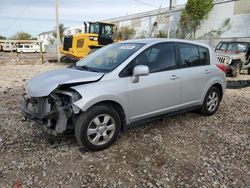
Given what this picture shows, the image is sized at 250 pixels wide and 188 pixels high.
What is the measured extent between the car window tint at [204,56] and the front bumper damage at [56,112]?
114 inches

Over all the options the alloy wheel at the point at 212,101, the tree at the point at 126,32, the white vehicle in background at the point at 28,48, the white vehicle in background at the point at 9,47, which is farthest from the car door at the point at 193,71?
the tree at the point at 126,32

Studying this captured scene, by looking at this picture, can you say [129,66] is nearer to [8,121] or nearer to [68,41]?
[8,121]

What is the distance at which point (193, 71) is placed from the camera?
4477mm

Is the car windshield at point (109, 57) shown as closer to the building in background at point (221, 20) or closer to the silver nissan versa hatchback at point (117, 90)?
the silver nissan versa hatchback at point (117, 90)

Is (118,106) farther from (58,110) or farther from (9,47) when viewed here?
(9,47)

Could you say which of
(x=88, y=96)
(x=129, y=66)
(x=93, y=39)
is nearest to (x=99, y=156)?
(x=88, y=96)

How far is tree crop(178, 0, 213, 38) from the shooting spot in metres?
30.9

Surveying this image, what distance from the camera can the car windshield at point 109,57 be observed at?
3.74 meters

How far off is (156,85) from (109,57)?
38.2 inches

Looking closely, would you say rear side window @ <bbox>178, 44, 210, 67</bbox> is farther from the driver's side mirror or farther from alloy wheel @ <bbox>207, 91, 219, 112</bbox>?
the driver's side mirror

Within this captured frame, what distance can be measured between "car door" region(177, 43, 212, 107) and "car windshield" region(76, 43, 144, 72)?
102cm

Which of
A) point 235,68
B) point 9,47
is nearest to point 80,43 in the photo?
point 235,68

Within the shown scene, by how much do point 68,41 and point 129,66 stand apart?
13045mm

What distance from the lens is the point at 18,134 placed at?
4.12 m
